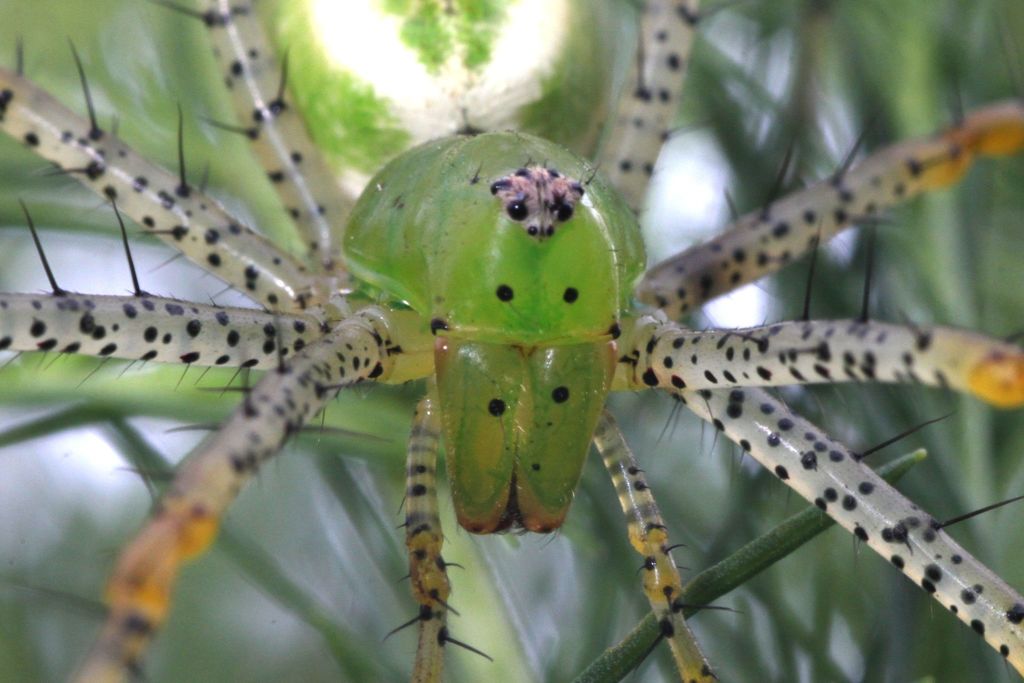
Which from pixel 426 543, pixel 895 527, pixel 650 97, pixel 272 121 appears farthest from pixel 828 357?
pixel 272 121

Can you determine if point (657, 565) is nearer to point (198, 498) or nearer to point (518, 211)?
point (518, 211)

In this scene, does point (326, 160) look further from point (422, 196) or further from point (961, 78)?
point (961, 78)

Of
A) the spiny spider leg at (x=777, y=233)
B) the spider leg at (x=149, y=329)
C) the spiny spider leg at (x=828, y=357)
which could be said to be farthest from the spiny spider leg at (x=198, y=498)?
the spiny spider leg at (x=777, y=233)

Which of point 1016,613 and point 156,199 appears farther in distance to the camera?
point 156,199

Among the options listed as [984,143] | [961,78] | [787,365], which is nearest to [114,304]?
[787,365]

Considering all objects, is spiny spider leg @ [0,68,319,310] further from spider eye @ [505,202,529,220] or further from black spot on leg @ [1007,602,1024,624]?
black spot on leg @ [1007,602,1024,624]

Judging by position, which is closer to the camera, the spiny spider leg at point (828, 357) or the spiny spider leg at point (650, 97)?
the spiny spider leg at point (828, 357)

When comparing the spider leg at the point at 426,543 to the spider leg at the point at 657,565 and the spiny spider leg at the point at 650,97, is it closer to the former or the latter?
the spider leg at the point at 657,565
